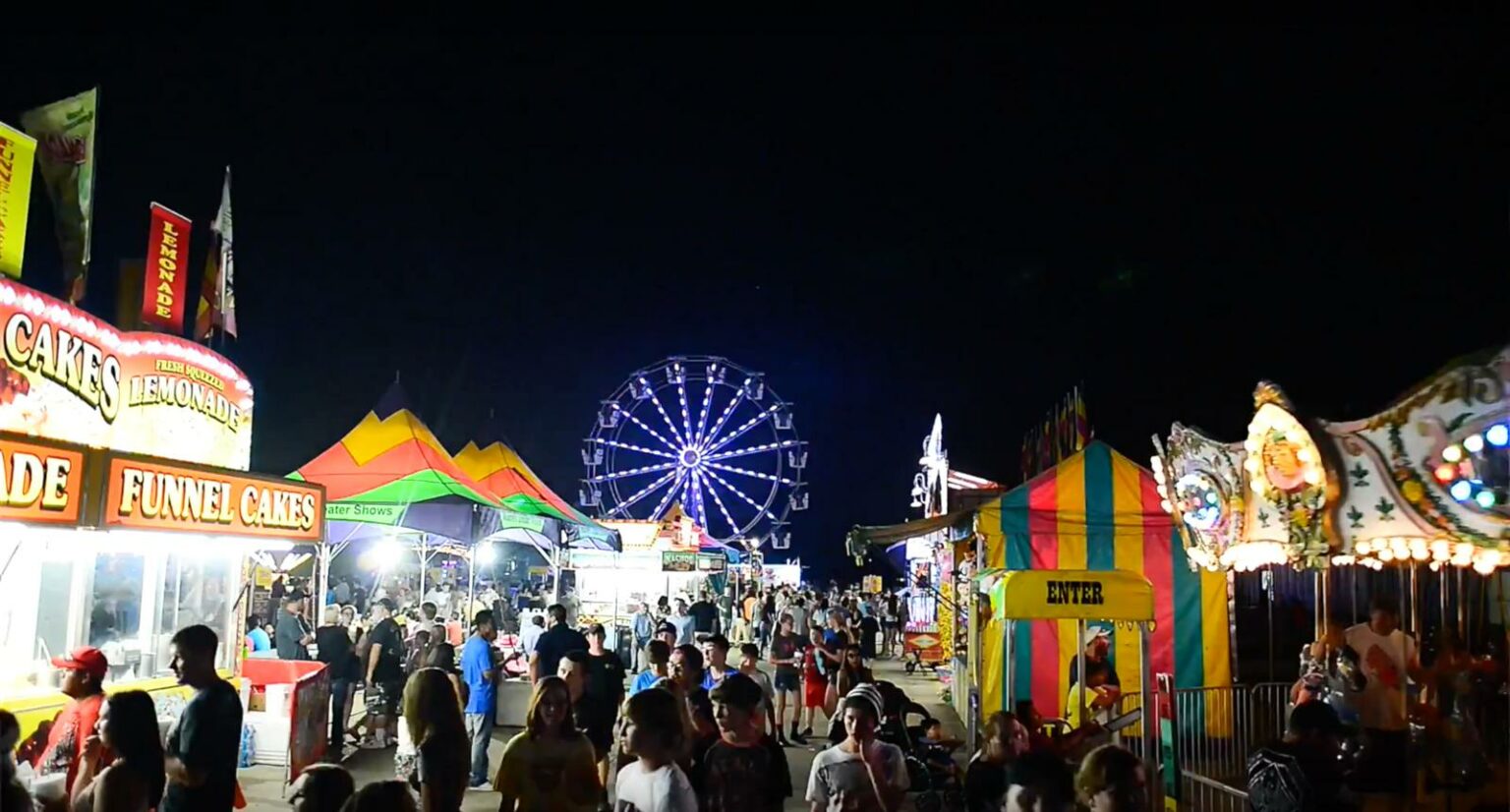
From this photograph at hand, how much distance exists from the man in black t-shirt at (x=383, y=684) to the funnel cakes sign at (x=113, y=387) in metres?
2.30

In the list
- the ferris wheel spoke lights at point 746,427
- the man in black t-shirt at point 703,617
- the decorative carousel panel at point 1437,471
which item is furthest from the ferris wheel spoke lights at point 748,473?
the decorative carousel panel at point 1437,471

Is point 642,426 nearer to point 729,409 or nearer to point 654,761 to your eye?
point 729,409

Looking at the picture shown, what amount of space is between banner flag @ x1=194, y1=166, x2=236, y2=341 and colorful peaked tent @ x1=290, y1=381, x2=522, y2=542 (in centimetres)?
192

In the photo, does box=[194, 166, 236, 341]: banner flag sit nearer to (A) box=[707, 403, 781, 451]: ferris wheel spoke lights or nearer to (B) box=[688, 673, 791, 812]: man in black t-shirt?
(B) box=[688, 673, 791, 812]: man in black t-shirt

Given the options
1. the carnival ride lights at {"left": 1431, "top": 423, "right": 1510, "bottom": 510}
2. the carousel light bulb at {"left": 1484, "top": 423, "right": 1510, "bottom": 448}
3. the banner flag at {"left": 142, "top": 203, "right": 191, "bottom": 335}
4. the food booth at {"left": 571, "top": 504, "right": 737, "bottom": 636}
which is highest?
the banner flag at {"left": 142, "top": 203, "right": 191, "bottom": 335}

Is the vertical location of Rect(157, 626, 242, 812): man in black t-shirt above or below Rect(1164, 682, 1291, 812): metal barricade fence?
above

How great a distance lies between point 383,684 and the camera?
481 inches

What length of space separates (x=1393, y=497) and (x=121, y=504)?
28.5 ft

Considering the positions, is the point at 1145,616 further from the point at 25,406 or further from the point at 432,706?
the point at 25,406

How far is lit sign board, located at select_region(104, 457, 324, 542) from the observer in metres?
6.95

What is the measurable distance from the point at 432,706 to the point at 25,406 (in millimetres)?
4899

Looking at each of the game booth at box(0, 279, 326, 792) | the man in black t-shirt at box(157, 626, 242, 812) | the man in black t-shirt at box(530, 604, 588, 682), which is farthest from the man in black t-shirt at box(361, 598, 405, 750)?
the man in black t-shirt at box(157, 626, 242, 812)

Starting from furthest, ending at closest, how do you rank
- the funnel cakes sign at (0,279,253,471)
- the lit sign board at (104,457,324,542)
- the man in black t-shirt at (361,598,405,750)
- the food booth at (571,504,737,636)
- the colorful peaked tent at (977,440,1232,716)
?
the food booth at (571,504,737,636)
the colorful peaked tent at (977,440,1232,716)
the man in black t-shirt at (361,598,405,750)
the funnel cakes sign at (0,279,253,471)
the lit sign board at (104,457,324,542)

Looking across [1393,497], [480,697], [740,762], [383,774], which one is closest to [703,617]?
[383,774]
